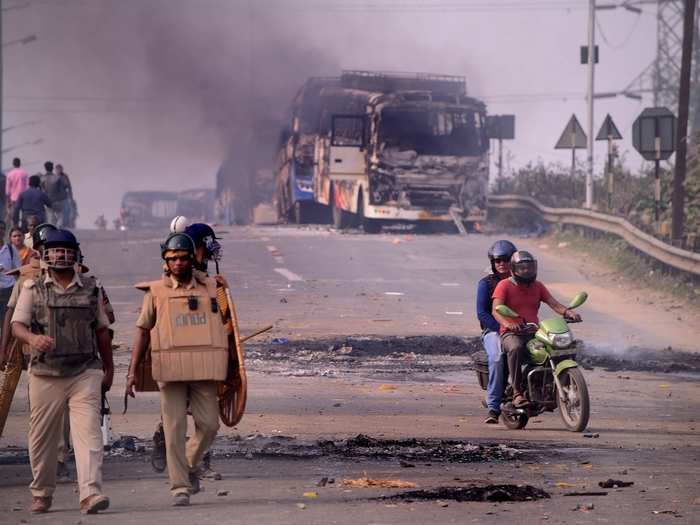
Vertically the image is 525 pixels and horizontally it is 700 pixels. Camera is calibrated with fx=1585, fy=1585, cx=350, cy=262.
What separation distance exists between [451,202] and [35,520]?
28.3m

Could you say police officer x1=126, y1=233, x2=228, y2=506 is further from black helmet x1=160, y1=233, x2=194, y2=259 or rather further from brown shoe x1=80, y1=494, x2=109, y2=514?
brown shoe x1=80, y1=494, x2=109, y2=514

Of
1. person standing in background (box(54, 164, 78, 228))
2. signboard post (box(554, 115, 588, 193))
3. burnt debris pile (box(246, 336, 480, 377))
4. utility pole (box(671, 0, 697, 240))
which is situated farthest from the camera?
signboard post (box(554, 115, 588, 193))

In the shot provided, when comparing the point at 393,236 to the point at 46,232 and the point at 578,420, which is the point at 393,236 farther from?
the point at 46,232

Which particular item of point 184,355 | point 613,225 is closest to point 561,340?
point 184,355

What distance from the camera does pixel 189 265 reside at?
8.67 m

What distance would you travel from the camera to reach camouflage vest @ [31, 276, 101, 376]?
8664mm

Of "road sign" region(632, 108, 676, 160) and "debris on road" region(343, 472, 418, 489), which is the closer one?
"debris on road" region(343, 472, 418, 489)

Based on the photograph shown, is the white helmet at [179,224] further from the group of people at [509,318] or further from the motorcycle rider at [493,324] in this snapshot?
the motorcycle rider at [493,324]

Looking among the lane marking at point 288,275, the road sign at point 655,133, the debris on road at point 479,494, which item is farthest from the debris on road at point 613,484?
the road sign at point 655,133

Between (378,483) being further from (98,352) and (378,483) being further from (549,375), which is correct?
(549,375)

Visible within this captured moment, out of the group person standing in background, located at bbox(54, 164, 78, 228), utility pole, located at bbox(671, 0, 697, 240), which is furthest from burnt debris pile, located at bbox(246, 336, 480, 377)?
person standing in background, located at bbox(54, 164, 78, 228)

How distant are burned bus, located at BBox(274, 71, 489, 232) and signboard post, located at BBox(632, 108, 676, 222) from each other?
7.14 m

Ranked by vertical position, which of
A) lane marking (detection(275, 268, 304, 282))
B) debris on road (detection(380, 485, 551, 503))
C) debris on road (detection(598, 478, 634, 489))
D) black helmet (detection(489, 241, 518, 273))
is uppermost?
black helmet (detection(489, 241, 518, 273))

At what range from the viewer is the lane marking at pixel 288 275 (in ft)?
86.2
